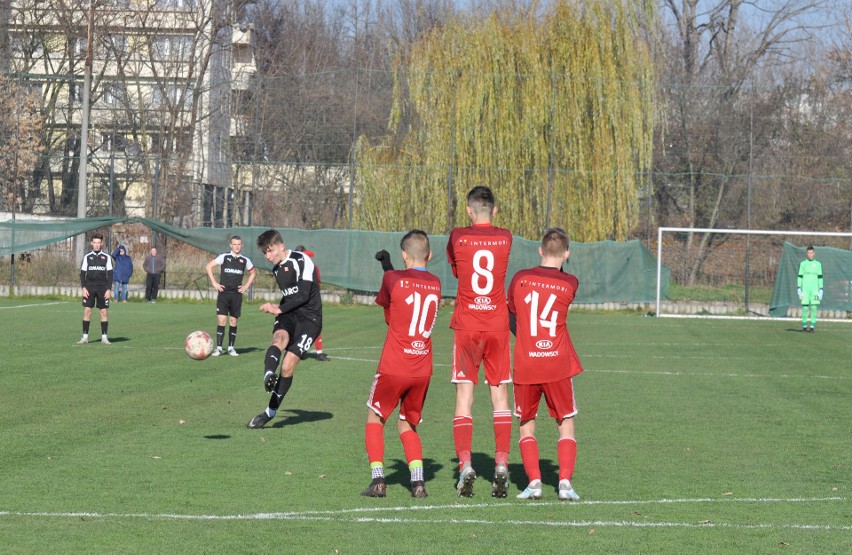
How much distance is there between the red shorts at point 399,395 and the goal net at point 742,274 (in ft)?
79.2

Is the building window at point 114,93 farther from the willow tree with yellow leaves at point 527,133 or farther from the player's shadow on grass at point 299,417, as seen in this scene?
the player's shadow on grass at point 299,417

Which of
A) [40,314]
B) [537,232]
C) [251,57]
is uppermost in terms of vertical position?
[251,57]

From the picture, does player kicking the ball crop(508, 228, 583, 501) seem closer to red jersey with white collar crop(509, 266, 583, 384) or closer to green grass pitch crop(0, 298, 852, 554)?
red jersey with white collar crop(509, 266, 583, 384)

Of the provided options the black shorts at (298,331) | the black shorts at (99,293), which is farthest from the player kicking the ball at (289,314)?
the black shorts at (99,293)

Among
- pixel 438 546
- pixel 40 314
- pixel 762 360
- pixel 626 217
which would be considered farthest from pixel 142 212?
pixel 438 546

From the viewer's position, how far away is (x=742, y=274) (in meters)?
33.1

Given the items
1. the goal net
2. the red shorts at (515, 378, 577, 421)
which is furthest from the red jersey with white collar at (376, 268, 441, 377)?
the goal net

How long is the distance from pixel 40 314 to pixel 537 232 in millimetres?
15257

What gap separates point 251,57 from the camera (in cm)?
6344

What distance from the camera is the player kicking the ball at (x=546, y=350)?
7.78 m

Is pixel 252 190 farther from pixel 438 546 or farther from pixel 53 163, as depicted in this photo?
pixel 438 546

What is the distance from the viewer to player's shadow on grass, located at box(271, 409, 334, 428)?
11410mm

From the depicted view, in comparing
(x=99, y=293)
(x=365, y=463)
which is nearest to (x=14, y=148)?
(x=99, y=293)

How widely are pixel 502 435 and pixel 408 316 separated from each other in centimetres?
112
